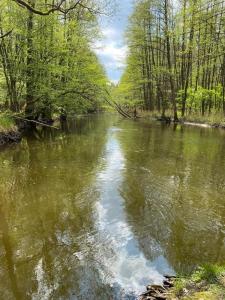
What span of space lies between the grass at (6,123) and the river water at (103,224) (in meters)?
3.72

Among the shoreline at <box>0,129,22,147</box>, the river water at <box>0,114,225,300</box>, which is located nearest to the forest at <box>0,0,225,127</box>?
the shoreline at <box>0,129,22,147</box>

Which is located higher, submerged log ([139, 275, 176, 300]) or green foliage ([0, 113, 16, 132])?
green foliage ([0, 113, 16, 132])

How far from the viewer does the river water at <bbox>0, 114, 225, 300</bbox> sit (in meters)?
4.02

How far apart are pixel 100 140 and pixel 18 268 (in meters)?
12.8

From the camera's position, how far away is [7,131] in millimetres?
14852

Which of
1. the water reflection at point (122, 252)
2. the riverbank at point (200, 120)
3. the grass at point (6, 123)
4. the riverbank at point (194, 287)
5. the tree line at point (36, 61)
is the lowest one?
the water reflection at point (122, 252)

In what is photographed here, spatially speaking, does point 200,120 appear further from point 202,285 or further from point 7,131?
point 202,285

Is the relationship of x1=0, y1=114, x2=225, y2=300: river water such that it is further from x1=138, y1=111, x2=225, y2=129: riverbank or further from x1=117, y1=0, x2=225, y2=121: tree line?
x1=117, y1=0, x2=225, y2=121: tree line

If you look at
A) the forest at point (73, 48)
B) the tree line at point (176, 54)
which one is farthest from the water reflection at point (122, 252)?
the tree line at point (176, 54)

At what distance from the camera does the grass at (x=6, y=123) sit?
1427 cm

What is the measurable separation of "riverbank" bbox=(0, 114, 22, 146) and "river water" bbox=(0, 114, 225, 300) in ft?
11.8

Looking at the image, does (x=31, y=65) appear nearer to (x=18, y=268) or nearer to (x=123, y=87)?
(x=18, y=268)

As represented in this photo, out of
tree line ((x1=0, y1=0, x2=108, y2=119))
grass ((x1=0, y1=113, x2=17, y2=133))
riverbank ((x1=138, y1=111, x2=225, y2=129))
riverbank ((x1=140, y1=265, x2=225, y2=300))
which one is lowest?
riverbank ((x1=140, y1=265, x2=225, y2=300))

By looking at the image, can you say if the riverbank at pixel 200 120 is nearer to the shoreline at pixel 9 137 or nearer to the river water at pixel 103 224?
the river water at pixel 103 224
